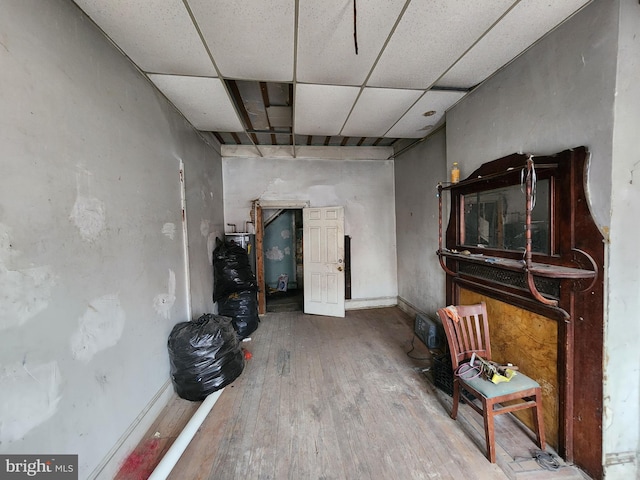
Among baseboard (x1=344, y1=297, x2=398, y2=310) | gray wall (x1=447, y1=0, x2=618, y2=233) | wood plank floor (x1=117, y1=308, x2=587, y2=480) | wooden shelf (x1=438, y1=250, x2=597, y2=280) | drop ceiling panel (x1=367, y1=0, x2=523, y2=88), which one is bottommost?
wood plank floor (x1=117, y1=308, x2=587, y2=480)

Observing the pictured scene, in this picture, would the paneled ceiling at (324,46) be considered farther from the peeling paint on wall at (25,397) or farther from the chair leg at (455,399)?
the chair leg at (455,399)

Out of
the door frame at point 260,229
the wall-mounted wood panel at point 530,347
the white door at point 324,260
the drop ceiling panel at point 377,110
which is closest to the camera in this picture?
the wall-mounted wood panel at point 530,347

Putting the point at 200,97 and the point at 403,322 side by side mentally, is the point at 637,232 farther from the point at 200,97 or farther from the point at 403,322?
the point at 200,97

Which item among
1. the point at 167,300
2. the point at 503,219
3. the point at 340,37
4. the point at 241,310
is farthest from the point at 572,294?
the point at 241,310

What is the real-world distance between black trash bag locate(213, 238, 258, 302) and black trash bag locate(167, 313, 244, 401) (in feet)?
3.65

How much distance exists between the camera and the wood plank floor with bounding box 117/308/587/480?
1.50 meters

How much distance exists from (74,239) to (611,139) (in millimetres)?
2820

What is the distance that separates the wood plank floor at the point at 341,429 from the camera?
150 centimetres

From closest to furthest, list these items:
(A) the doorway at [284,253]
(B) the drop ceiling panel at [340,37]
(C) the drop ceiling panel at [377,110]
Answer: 1. (B) the drop ceiling panel at [340,37]
2. (C) the drop ceiling panel at [377,110]
3. (A) the doorway at [284,253]

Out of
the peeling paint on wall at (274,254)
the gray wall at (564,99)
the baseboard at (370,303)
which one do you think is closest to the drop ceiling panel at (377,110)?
the gray wall at (564,99)

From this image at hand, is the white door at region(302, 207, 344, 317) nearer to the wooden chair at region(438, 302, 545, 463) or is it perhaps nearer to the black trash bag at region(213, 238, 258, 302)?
the black trash bag at region(213, 238, 258, 302)

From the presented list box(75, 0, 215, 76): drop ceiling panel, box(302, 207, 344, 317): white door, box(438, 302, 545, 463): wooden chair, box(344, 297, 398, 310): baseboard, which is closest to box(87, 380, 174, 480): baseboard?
box(438, 302, 545, 463): wooden chair

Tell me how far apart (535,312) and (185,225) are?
3.06 metres

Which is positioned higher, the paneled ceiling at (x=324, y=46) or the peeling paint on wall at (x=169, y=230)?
the paneled ceiling at (x=324, y=46)
